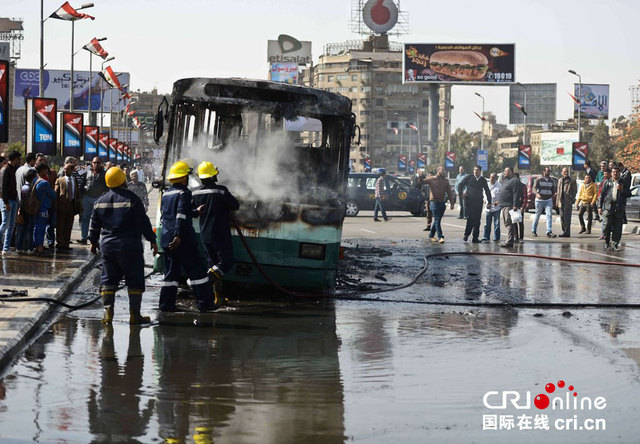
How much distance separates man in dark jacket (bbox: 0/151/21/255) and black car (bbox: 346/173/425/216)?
23.2 metres

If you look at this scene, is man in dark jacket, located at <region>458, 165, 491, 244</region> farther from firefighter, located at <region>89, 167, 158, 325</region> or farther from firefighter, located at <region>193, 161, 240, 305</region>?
firefighter, located at <region>89, 167, 158, 325</region>

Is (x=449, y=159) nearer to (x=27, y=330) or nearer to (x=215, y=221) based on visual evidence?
(x=215, y=221)

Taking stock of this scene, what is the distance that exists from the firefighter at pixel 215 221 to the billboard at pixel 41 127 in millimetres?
13331

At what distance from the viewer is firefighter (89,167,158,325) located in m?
10.9

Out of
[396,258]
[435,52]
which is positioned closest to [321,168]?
[396,258]

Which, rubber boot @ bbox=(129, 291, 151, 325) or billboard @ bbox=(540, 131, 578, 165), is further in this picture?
billboard @ bbox=(540, 131, 578, 165)

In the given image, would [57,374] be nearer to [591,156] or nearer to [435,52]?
[435,52]

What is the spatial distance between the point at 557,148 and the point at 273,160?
9259 centimetres

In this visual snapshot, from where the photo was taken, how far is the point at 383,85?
634ft

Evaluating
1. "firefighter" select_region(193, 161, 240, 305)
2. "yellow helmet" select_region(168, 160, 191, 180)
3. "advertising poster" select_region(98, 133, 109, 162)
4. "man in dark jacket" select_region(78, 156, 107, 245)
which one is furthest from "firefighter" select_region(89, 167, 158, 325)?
"advertising poster" select_region(98, 133, 109, 162)

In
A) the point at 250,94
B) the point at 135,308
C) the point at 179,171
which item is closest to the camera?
the point at 135,308

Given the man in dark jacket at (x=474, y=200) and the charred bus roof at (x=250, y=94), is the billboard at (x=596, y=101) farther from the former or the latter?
the charred bus roof at (x=250, y=94)

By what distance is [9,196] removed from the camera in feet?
58.4

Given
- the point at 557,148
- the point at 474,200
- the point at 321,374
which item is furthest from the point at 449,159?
the point at 321,374
